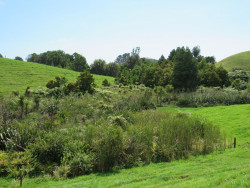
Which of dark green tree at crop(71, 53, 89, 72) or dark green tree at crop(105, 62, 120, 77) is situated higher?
dark green tree at crop(71, 53, 89, 72)

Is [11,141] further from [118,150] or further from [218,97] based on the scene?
[218,97]

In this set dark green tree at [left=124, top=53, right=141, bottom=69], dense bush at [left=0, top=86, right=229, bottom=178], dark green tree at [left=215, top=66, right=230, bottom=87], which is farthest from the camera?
dark green tree at [left=124, top=53, right=141, bottom=69]

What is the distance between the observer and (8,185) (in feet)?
16.5

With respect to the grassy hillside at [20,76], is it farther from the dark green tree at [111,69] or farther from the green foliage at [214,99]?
the green foliage at [214,99]

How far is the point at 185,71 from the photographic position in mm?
20938

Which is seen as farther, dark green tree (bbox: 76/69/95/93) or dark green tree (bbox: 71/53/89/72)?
dark green tree (bbox: 71/53/89/72)

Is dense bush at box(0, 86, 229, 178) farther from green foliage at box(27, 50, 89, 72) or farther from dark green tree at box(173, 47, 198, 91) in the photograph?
green foliage at box(27, 50, 89, 72)

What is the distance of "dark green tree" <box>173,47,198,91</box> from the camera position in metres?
21.0

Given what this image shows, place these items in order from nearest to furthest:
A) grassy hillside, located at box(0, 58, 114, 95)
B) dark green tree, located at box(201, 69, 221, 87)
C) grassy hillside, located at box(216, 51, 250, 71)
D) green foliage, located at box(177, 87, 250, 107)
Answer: green foliage, located at box(177, 87, 250, 107)
grassy hillside, located at box(0, 58, 114, 95)
dark green tree, located at box(201, 69, 221, 87)
grassy hillside, located at box(216, 51, 250, 71)

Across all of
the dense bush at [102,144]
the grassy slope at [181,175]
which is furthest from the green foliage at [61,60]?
the grassy slope at [181,175]

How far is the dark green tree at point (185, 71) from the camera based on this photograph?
20984 mm

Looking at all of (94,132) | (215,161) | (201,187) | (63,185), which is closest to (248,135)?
(215,161)

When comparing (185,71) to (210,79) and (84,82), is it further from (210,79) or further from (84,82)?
(84,82)

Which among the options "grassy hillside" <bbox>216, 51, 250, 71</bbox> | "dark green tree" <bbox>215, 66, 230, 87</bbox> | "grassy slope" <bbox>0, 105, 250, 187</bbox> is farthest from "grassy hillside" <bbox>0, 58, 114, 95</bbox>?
"grassy hillside" <bbox>216, 51, 250, 71</bbox>
